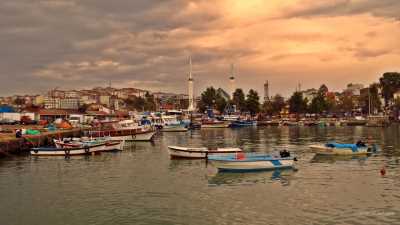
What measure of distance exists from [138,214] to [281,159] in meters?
19.8

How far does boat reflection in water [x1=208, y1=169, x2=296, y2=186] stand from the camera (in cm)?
3512

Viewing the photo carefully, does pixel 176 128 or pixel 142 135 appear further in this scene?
pixel 176 128

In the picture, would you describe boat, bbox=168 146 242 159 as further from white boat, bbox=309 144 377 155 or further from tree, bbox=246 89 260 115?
tree, bbox=246 89 260 115

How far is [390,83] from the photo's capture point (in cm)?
18500

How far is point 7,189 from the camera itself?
1314 inches

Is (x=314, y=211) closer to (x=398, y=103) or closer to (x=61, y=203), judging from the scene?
(x=61, y=203)

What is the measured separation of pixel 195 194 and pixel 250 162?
10711 millimetres

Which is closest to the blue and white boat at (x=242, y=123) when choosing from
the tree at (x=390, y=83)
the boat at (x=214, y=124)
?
the boat at (x=214, y=124)

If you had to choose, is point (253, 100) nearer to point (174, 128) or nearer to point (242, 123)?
point (242, 123)

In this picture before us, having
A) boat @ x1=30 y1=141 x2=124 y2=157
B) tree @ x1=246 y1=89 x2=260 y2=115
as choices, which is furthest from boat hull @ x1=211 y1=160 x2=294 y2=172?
tree @ x1=246 y1=89 x2=260 y2=115

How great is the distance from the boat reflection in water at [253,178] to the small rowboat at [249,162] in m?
0.56

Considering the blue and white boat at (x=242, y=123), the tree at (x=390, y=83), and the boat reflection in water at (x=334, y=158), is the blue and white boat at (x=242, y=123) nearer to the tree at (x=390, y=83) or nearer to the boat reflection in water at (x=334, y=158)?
the tree at (x=390, y=83)

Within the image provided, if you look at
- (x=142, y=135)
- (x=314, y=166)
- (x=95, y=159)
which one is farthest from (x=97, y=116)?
(x=314, y=166)

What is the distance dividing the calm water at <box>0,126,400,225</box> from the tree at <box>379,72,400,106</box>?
499 ft
